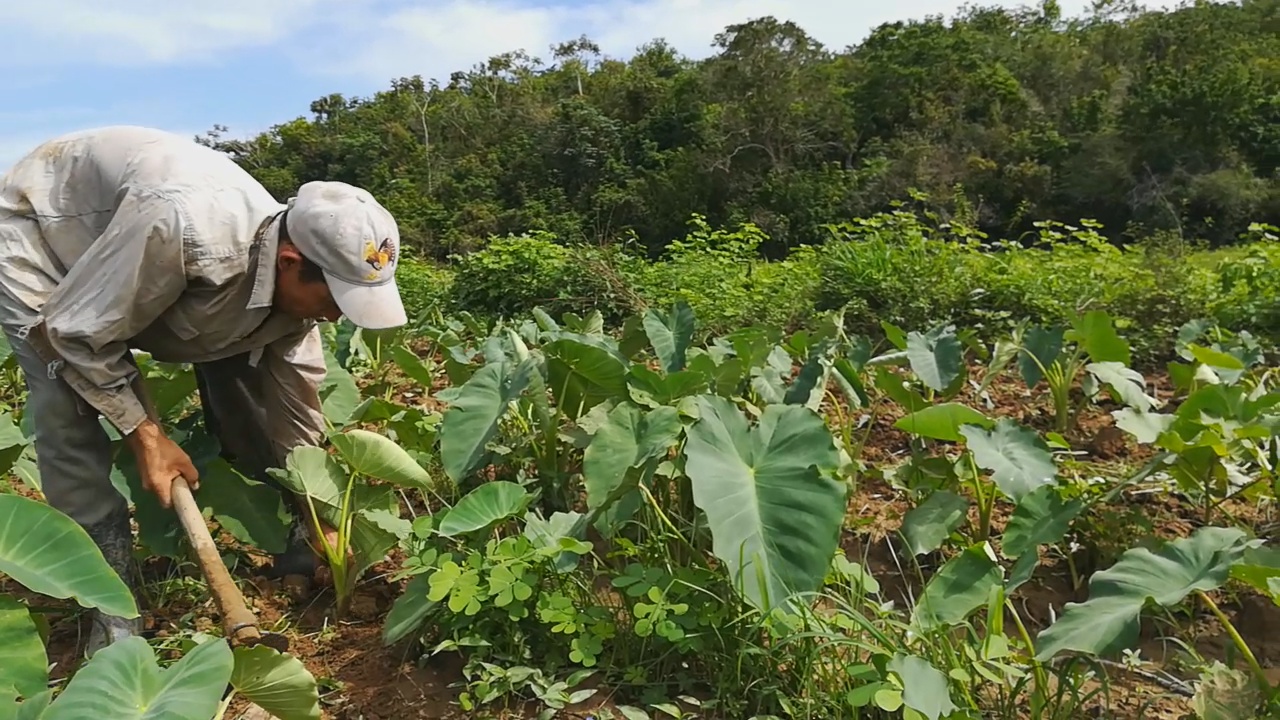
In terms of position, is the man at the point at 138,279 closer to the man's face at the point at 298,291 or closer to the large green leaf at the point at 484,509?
the man's face at the point at 298,291

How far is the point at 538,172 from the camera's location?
21.2 meters

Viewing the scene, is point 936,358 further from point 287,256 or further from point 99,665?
point 99,665

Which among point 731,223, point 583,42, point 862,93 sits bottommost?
point 731,223

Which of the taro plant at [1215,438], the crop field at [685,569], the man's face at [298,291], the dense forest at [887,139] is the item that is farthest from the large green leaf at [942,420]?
the dense forest at [887,139]

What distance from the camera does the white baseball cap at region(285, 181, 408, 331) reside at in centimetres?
156

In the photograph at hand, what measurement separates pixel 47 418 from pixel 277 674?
0.82m

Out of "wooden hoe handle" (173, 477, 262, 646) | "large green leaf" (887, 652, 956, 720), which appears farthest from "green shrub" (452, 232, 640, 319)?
"large green leaf" (887, 652, 956, 720)

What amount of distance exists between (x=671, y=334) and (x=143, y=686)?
1728mm

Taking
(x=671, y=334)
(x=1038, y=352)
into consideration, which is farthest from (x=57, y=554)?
(x=1038, y=352)

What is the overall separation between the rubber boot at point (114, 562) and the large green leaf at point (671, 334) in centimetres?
139

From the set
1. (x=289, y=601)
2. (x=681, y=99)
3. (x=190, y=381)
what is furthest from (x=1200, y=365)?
(x=681, y=99)

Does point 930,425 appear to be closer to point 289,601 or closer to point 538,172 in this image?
point 289,601

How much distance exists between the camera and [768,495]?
1.51 metres

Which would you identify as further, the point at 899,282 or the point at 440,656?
the point at 899,282
